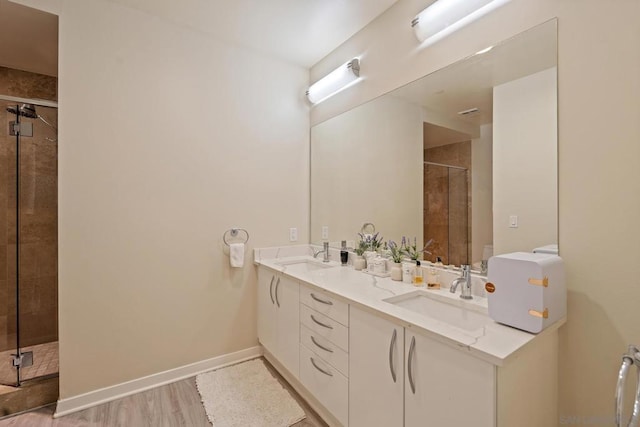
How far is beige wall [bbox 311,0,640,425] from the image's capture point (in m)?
1.07

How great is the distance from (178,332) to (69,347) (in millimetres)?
617

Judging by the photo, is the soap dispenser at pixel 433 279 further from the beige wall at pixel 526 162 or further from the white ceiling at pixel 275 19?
the white ceiling at pixel 275 19

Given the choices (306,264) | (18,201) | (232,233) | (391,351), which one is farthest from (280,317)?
(18,201)

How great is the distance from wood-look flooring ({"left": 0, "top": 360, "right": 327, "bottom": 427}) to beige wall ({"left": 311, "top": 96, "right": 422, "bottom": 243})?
51.0 inches

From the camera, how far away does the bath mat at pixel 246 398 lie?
1.76 m

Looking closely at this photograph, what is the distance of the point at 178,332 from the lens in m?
2.20

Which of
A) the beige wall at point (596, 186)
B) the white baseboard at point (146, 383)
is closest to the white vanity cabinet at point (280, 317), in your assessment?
the white baseboard at point (146, 383)

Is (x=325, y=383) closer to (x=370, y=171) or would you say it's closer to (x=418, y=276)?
(x=418, y=276)

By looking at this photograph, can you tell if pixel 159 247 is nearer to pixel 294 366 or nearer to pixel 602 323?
pixel 294 366

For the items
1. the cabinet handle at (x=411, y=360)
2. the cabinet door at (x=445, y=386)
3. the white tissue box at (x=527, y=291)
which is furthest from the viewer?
the cabinet handle at (x=411, y=360)

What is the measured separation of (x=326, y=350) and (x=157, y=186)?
158 centimetres

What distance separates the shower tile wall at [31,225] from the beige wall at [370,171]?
2132 millimetres

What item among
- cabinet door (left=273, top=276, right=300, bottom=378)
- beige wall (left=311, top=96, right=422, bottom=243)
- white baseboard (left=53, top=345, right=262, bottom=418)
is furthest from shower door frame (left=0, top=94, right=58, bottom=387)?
beige wall (left=311, top=96, right=422, bottom=243)

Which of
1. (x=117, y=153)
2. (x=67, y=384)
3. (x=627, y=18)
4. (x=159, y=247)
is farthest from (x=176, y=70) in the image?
(x=627, y=18)
